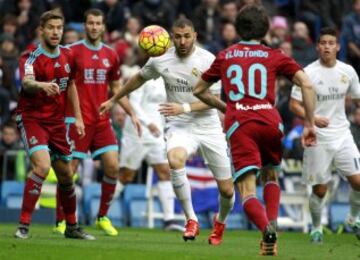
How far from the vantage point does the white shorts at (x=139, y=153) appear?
20.8 meters

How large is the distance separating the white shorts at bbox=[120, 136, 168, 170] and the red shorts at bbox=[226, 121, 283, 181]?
25.2 feet

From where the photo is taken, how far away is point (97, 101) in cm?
1727

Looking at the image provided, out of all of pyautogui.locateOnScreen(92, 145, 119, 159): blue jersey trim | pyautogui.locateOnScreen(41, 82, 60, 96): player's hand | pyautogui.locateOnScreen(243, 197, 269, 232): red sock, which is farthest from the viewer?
pyautogui.locateOnScreen(92, 145, 119, 159): blue jersey trim

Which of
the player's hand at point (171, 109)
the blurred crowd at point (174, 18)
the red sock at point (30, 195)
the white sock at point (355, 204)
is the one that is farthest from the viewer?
the blurred crowd at point (174, 18)

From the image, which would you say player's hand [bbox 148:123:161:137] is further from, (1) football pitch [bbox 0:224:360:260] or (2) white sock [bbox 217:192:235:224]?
(2) white sock [bbox 217:192:235:224]

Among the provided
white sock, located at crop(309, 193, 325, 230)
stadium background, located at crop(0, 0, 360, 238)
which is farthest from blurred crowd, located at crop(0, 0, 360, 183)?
white sock, located at crop(309, 193, 325, 230)

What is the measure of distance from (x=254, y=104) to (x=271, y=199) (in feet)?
3.32

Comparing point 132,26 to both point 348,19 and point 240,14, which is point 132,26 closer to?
point 348,19

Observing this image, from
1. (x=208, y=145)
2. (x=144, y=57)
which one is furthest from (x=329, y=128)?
(x=144, y=57)

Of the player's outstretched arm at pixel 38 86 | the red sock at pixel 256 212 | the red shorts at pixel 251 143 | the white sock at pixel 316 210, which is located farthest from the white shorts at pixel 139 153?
the red sock at pixel 256 212

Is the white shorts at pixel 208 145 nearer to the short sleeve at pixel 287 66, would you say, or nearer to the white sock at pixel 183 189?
the white sock at pixel 183 189

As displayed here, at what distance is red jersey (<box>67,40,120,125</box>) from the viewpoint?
17141mm

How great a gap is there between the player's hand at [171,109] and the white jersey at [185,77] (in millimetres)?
701

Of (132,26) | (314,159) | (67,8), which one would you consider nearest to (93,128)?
(314,159)
